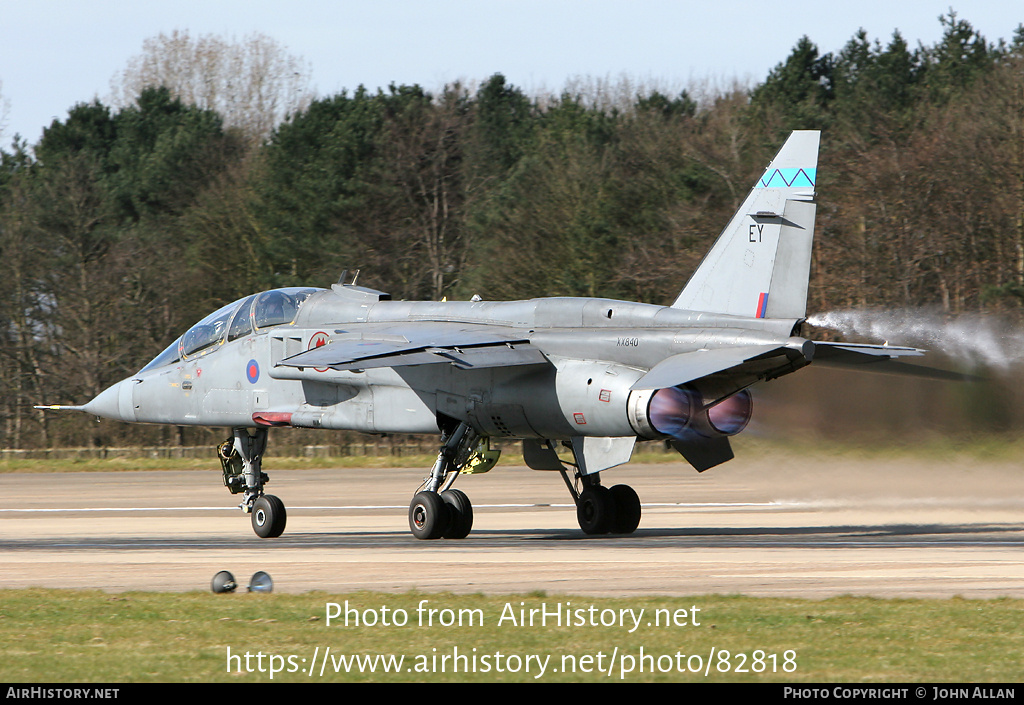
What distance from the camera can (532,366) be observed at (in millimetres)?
17484

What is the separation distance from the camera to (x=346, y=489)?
3219cm

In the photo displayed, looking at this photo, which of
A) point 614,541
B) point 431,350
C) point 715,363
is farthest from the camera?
point 614,541

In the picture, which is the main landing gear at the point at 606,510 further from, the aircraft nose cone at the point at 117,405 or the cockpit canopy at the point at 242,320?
the aircraft nose cone at the point at 117,405

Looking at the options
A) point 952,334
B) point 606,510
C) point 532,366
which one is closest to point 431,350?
point 532,366

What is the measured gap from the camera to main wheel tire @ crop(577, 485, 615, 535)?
61.5 ft

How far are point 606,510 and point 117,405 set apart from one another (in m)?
8.70

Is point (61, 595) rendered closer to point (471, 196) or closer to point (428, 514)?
point (428, 514)

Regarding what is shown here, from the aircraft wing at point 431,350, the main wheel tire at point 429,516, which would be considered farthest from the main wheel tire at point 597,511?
the aircraft wing at point 431,350

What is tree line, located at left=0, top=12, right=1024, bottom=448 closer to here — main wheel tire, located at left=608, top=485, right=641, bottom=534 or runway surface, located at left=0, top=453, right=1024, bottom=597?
runway surface, located at left=0, top=453, right=1024, bottom=597

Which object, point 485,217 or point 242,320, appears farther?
point 485,217

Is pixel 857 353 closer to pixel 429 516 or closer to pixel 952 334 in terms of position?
pixel 952 334

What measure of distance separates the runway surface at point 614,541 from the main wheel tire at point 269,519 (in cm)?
31

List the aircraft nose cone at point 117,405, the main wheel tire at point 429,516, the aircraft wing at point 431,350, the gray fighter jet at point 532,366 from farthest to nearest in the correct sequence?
the aircraft nose cone at point 117,405
the main wheel tire at point 429,516
the aircraft wing at point 431,350
the gray fighter jet at point 532,366

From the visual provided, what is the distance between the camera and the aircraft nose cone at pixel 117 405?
21.1 m
